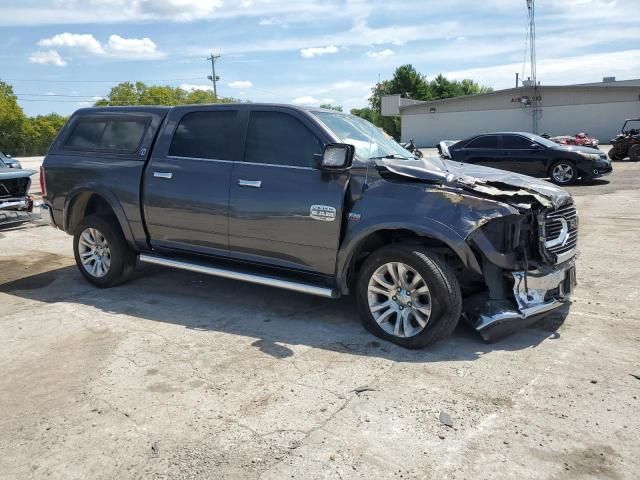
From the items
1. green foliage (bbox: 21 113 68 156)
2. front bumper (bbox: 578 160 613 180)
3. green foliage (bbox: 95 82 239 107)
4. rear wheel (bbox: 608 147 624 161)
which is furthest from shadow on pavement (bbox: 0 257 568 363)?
green foliage (bbox: 95 82 239 107)

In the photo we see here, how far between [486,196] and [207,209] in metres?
2.57

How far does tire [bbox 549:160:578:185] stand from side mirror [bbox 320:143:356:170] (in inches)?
486

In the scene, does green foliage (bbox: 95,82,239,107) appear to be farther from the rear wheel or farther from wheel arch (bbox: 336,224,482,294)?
wheel arch (bbox: 336,224,482,294)

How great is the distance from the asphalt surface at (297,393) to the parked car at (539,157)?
33.1 feet

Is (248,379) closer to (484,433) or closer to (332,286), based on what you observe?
(332,286)

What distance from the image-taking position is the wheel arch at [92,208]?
19.6 ft

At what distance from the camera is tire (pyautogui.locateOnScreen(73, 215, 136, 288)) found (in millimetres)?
6098

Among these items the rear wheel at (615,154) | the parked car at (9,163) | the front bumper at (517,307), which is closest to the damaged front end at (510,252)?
the front bumper at (517,307)

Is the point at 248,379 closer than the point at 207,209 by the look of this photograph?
Yes

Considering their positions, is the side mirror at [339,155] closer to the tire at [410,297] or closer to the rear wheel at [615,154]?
the tire at [410,297]

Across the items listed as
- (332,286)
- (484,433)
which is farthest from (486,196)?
(484,433)

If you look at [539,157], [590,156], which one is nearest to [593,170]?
[590,156]

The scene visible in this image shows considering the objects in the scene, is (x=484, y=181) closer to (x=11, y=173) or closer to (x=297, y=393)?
(x=297, y=393)

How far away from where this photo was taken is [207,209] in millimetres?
5316
